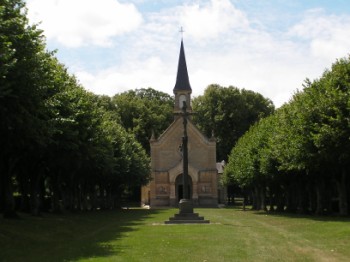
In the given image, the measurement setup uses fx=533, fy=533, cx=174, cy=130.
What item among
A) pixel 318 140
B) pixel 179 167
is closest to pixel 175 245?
pixel 318 140

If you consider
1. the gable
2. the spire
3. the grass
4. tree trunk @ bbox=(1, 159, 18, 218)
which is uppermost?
the spire

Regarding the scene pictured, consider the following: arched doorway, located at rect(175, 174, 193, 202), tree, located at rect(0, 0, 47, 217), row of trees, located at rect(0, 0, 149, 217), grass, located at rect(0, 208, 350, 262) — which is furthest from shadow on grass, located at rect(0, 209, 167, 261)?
arched doorway, located at rect(175, 174, 193, 202)

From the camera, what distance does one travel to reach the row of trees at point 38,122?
2172 cm

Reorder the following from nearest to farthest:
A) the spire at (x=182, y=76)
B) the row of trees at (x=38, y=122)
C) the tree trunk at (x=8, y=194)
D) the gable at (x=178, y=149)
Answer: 1. the row of trees at (x=38, y=122)
2. the tree trunk at (x=8, y=194)
3. the gable at (x=178, y=149)
4. the spire at (x=182, y=76)

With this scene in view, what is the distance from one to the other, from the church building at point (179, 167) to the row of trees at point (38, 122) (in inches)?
919

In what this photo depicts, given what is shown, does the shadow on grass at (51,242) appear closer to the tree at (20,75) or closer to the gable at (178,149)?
the tree at (20,75)

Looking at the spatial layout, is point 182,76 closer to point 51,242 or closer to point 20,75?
point 51,242

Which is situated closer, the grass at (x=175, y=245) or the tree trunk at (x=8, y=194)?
the grass at (x=175, y=245)

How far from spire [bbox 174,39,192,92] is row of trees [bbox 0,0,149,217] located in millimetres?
30209

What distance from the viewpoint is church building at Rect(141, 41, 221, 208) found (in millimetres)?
78938

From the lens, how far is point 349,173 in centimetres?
3747

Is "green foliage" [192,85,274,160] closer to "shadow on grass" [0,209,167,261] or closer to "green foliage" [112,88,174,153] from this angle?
"green foliage" [112,88,174,153]

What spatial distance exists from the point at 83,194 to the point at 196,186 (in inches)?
1089

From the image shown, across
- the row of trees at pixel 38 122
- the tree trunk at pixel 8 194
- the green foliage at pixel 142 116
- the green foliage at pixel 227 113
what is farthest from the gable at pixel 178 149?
the tree trunk at pixel 8 194
